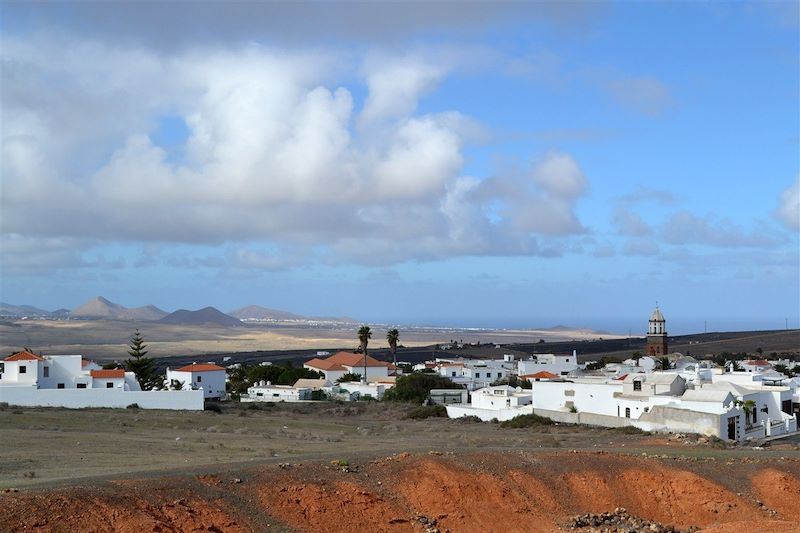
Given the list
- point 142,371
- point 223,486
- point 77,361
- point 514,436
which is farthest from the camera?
point 142,371

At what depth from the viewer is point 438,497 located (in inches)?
899

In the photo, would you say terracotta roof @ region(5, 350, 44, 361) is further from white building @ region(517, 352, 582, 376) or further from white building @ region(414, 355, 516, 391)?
white building @ region(517, 352, 582, 376)

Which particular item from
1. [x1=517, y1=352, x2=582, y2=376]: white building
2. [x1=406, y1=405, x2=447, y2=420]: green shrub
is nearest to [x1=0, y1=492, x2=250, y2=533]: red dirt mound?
[x1=406, y1=405, x2=447, y2=420]: green shrub

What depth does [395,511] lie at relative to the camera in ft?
71.7

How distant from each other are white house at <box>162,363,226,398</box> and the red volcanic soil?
48.6 metres

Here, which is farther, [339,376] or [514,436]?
[339,376]

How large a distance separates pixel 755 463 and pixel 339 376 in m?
63.7

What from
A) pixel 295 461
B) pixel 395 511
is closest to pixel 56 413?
pixel 295 461

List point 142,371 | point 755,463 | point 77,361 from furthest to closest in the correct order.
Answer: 1. point 142,371
2. point 77,361
3. point 755,463

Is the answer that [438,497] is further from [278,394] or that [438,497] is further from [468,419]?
[278,394]

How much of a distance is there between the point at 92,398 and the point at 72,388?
3.02 meters

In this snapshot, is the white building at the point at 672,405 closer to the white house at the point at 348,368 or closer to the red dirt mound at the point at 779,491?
the red dirt mound at the point at 779,491

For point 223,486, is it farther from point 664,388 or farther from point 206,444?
point 664,388

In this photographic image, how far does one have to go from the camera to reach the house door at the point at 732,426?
45.7 metres
